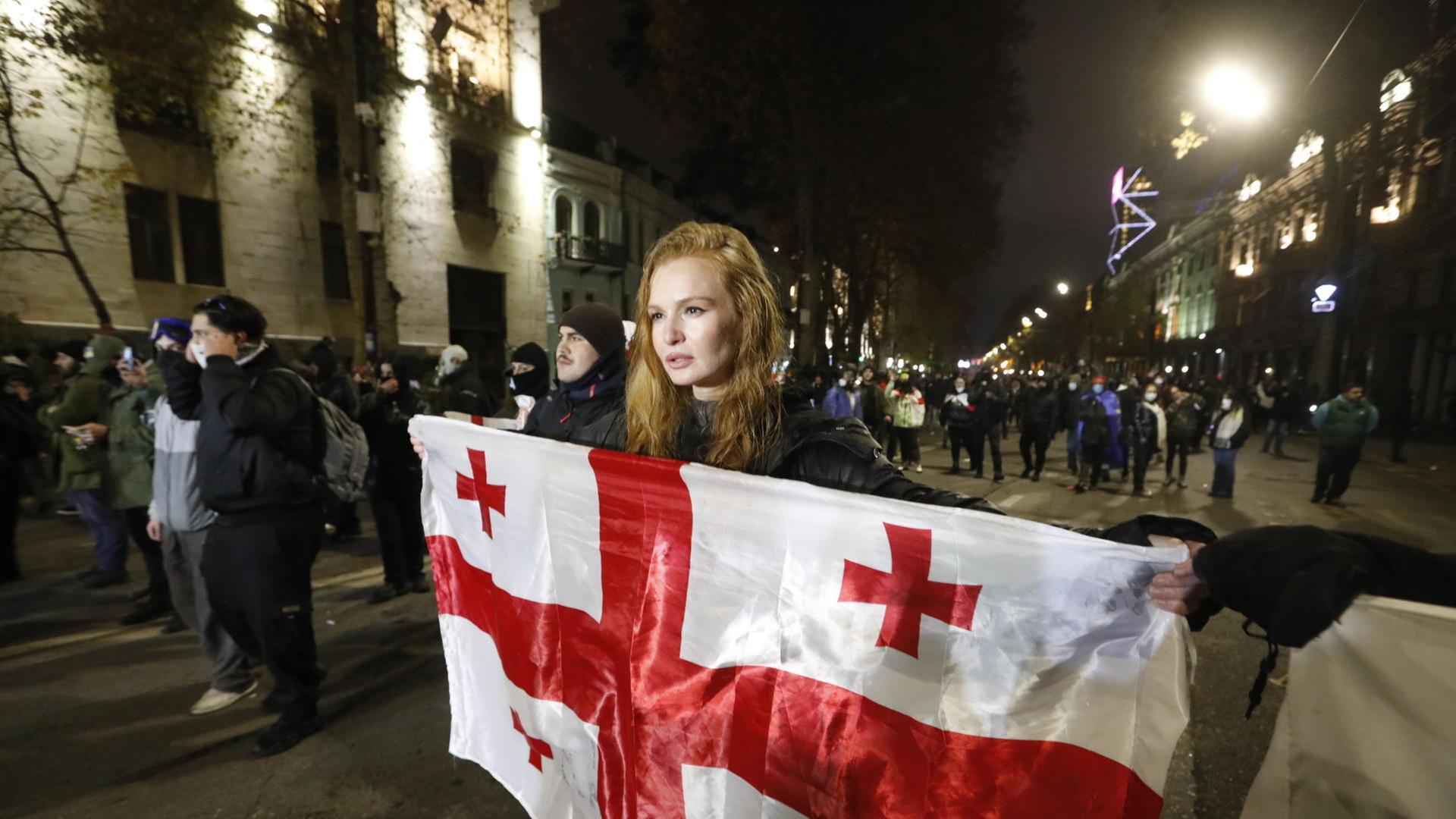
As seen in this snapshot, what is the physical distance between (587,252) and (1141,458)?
21246 millimetres

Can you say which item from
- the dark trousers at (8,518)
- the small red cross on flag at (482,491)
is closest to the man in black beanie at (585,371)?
the small red cross on flag at (482,491)

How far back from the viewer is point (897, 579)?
1481 mm

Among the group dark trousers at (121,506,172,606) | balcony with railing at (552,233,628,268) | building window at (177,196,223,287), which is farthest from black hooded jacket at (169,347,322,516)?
balcony with railing at (552,233,628,268)

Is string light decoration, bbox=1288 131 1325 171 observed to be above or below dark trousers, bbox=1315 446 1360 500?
above

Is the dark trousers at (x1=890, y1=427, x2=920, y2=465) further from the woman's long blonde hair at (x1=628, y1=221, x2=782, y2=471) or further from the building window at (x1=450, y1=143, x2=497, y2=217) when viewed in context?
the building window at (x1=450, y1=143, x2=497, y2=217)

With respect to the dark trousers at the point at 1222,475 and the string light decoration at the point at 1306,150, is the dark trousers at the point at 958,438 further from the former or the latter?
the string light decoration at the point at 1306,150

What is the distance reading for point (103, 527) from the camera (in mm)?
5082

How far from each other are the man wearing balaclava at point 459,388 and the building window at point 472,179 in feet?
57.0

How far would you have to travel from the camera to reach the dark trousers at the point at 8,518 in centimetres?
514

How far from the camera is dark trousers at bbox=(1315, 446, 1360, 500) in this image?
8719 millimetres

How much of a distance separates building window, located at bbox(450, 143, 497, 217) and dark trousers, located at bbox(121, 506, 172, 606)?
17.8 m

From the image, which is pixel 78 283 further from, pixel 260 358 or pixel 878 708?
pixel 878 708

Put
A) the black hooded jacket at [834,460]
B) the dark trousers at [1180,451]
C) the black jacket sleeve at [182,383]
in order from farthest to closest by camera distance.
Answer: the dark trousers at [1180,451], the black jacket sleeve at [182,383], the black hooded jacket at [834,460]

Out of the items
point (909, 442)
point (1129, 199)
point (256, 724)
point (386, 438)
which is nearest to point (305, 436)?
point (256, 724)
